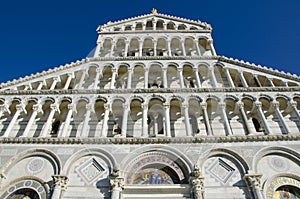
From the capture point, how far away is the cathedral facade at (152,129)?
9.37 metres

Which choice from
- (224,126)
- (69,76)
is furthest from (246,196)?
(69,76)

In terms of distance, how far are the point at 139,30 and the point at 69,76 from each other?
17.3ft

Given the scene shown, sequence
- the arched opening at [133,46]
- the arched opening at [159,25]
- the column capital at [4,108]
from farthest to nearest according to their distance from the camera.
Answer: the arched opening at [159,25] → the arched opening at [133,46] → the column capital at [4,108]

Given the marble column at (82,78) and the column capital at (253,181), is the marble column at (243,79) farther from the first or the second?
the marble column at (82,78)

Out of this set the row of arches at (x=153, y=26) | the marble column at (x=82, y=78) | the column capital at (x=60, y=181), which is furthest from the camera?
the row of arches at (x=153, y=26)

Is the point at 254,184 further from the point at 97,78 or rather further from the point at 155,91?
the point at 97,78

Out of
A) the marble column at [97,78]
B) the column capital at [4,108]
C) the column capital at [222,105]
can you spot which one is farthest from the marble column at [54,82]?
the column capital at [222,105]

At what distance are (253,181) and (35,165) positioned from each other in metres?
6.97

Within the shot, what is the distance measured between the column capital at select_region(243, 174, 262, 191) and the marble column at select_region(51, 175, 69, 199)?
550 centimetres

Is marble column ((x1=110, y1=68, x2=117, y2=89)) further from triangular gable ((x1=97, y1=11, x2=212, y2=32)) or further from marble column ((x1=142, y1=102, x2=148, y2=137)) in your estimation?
triangular gable ((x1=97, y1=11, x2=212, y2=32))

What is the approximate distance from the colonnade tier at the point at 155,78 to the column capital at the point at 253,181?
14.2ft

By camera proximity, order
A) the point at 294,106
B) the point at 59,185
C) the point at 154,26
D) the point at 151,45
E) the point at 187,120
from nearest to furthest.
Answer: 1. the point at 59,185
2. the point at 187,120
3. the point at 294,106
4. the point at 151,45
5. the point at 154,26

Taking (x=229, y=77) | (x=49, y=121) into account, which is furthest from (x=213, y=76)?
(x=49, y=121)

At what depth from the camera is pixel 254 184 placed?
8969mm
